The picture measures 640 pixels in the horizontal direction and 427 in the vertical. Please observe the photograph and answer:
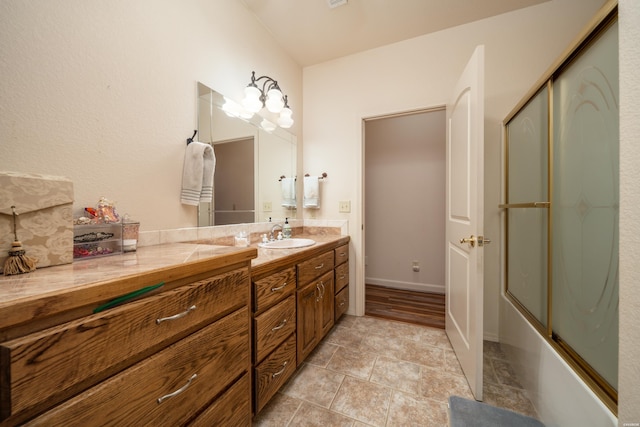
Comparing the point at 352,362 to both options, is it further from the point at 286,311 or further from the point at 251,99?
the point at 251,99

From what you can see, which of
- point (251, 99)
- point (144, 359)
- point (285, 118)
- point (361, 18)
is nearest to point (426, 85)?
point (361, 18)

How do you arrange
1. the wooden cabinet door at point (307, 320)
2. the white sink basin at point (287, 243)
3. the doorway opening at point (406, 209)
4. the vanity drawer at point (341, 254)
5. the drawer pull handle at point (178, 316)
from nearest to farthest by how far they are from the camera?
1. the drawer pull handle at point (178, 316)
2. the wooden cabinet door at point (307, 320)
3. the white sink basin at point (287, 243)
4. the vanity drawer at point (341, 254)
5. the doorway opening at point (406, 209)

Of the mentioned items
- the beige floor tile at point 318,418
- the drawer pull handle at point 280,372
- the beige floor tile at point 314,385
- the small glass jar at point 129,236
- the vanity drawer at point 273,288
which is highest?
the small glass jar at point 129,236

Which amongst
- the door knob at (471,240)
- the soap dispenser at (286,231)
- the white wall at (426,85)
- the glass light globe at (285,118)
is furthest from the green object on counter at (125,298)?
the white wall at (426,85)

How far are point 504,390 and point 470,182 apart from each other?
1.23m

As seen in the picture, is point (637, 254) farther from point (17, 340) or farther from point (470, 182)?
point (17, 340)

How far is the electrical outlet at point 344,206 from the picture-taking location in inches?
90.0

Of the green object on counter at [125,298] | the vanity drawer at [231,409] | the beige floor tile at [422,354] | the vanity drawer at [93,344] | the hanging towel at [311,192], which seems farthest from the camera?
the hanging towel at [311,192]

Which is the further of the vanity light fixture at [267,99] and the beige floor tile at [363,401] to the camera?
the vanity light fixture at [267,99]

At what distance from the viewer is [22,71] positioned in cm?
80

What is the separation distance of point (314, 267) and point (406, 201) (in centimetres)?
196

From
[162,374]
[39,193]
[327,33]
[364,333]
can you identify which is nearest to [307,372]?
[364,333]

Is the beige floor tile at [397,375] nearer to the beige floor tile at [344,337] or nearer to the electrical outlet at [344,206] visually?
the beige floor tile at [344,337]

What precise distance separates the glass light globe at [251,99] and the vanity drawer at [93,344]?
1348 mm
